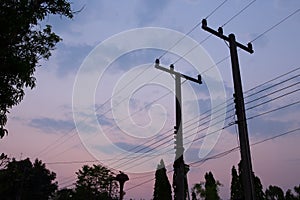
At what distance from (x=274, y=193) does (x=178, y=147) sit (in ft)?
283

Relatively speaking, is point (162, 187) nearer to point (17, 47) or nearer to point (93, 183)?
point (93, 183)

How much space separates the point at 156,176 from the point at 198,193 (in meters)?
10.7

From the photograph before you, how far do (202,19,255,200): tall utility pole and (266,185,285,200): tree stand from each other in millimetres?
82105

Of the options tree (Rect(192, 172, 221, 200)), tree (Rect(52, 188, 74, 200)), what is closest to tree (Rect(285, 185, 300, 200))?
tree (Rect(192, 172, 221, 200))

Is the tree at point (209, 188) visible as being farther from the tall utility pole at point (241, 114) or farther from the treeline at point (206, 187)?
the tall utility pole at point (241, 114)

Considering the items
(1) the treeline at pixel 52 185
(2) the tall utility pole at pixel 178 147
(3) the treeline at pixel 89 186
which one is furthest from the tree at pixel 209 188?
(2) the tall utility pole at pixel 178 147

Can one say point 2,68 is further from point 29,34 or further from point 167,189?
point 167,189

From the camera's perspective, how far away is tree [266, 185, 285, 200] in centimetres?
8406

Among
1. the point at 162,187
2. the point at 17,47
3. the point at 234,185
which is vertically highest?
the point at 234,185

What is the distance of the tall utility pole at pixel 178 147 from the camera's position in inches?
502

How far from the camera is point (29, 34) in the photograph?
574 centimetres

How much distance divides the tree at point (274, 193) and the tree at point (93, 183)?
158ft

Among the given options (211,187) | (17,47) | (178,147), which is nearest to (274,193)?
(211,187)

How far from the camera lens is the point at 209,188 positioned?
6159 cm
